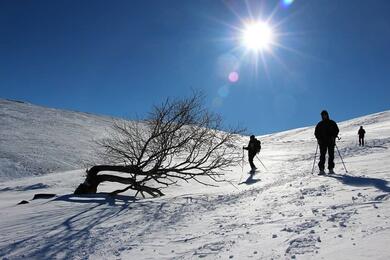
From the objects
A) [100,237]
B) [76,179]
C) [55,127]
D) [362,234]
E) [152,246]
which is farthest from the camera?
[55,127]

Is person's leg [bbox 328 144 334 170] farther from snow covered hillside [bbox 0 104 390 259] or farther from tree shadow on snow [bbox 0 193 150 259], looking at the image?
tree shadow on snow [bbox 0 193 150 259]

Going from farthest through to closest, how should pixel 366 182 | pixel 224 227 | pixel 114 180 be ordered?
pixel 114 180 → pixel 366 182 → pixel 224 227


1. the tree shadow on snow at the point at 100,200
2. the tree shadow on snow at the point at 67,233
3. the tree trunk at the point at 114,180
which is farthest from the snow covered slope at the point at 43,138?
the tree shadow on snow at the point at 67,233

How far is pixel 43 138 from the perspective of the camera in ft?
156

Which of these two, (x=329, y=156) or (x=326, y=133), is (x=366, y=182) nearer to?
(x=329, y=156)

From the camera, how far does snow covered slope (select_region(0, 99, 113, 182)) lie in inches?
1403

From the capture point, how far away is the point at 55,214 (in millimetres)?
9031

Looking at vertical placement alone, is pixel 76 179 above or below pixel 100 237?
above

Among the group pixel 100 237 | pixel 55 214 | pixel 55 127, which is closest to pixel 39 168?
pixel 55 127

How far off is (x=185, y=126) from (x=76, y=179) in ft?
39.8

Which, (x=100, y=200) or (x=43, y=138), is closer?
(x=100, y=200)

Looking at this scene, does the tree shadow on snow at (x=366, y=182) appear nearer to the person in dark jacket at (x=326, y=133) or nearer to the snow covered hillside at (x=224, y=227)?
the snow covered hillside at (x=224, y=227)

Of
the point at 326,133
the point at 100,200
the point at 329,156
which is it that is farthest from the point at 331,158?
the point at 100,200

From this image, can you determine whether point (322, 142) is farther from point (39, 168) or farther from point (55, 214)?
point (39, 168)
